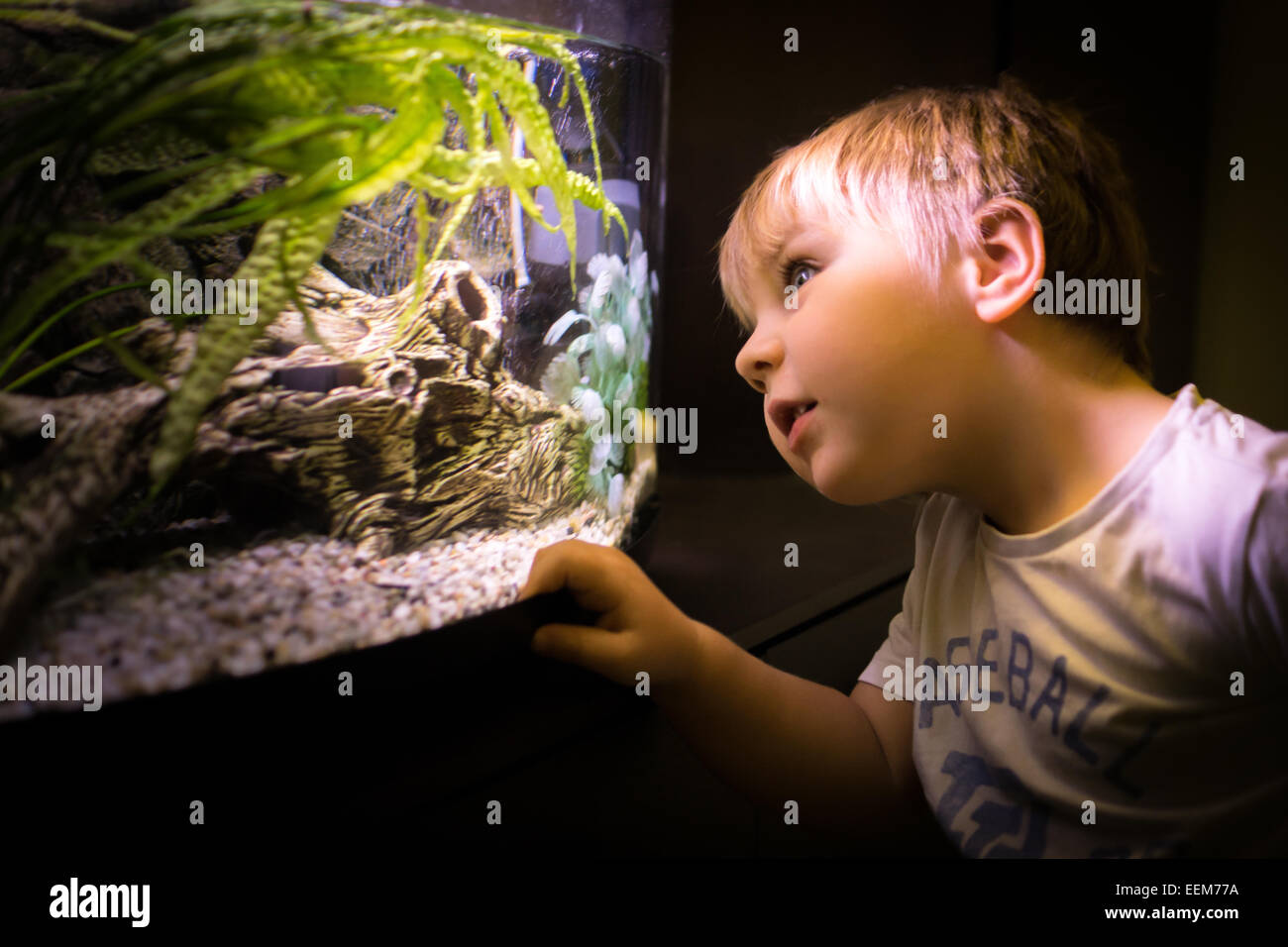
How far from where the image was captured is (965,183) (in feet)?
1.91

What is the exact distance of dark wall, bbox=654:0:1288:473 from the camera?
43.7 inches

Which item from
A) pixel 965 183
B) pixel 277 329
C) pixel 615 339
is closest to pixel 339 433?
pixel 277 329

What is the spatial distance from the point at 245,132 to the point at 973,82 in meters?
1.01

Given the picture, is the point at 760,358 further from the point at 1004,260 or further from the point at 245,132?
the point at 245,132

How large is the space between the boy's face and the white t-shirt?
117mm

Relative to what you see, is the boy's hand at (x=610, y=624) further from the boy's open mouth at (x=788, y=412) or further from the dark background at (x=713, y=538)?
the boy's open mouth at (x=788, y=412)

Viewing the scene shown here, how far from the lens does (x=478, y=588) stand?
21.5 inches

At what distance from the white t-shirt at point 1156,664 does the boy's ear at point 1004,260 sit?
13cm

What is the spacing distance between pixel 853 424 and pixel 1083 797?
0.92 ft

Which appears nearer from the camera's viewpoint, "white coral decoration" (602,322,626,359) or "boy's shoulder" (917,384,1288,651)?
"boy's shoulder" (917,384,1288,651)

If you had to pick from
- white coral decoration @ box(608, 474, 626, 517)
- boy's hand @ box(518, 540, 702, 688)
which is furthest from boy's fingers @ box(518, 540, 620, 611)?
white coral decoration @ box(608, 474, 626, 517)

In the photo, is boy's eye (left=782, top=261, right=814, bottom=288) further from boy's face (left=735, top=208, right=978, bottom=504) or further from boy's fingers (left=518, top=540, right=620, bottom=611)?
boy's fingers (left=518, top=540, right=620, bottom=611)
